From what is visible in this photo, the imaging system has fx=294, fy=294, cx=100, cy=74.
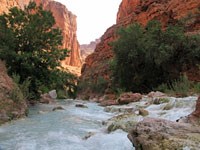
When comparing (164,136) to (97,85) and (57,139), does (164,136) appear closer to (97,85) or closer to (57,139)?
(57,139)

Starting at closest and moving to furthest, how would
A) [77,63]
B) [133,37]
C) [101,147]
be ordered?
1. [101,147]
2. [133,37]
3. [77,63]

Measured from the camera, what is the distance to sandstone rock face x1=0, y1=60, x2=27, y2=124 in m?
8.49

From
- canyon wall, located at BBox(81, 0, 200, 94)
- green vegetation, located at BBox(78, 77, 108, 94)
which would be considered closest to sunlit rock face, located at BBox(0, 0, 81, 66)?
canyon wall, located at BBox(81, 0, 200, 94)

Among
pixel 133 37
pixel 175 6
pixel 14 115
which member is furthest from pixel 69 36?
pixel 14 115

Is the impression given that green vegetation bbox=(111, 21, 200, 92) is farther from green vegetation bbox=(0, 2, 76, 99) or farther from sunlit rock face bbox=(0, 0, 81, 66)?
sunlit rock face bbox=(0, 0, 81, 66)

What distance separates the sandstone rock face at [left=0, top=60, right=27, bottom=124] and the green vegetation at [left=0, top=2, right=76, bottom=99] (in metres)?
4.55

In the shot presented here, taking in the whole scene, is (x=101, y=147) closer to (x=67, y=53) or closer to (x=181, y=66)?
(x=67, y=53)

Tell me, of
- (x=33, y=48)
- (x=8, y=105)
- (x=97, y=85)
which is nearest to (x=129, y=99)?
(x=33, y=48)

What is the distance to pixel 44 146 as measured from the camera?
5285 mm

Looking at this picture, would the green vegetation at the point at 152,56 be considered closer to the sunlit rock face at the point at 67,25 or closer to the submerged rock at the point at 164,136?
the submerged rock at the point at 164,136

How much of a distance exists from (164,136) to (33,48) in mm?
12545

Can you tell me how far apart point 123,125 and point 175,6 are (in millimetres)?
28957

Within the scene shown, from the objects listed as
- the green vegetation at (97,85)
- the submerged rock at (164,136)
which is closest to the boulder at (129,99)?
the submerged rock at (164,136)

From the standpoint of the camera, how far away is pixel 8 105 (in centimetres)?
897
